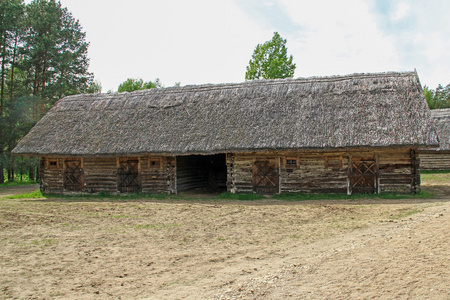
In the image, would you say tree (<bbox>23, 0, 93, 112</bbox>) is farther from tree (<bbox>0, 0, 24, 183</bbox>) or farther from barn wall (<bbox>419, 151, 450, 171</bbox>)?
barn wall (<bbox>419, 151, 450, 171</bbox>)

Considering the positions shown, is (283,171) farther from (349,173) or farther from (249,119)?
(249,119)

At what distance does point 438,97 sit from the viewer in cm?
4578

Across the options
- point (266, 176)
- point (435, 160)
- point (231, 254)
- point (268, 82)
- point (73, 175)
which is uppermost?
point (268, 82)

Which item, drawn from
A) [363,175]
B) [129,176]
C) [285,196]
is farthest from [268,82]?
[129,176]

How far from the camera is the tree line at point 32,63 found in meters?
23.7

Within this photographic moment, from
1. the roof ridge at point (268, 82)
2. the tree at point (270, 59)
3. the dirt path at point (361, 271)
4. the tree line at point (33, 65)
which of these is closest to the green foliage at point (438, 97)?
the tree at point (270, 59)

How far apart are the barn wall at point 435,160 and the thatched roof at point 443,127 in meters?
0.55

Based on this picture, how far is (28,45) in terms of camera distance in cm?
2519

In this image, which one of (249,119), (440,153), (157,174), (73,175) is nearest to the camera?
(249,119)

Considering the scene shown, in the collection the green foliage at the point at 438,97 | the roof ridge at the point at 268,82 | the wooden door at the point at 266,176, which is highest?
the green foliage at the point at 438,97

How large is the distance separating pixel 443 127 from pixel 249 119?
1549cm

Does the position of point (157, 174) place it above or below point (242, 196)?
above

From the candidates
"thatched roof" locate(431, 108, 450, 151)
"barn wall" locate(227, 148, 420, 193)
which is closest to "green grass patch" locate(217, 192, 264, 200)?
"barn wall" locate(227, 148, 420, 193)

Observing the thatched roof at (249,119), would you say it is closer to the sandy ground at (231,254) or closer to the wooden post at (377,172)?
the wooden post at (377,172)
